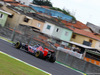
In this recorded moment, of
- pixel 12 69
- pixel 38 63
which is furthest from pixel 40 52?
pixel 12 69

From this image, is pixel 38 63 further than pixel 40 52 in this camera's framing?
No

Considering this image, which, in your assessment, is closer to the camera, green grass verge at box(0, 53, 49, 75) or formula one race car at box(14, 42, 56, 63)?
green grass verge at box(0, 53, 49, 75)

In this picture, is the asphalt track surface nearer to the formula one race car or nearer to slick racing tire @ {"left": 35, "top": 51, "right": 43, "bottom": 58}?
slick racing tire @ {"left": 35, "top": 51, "right": 43, "bottom": 58}

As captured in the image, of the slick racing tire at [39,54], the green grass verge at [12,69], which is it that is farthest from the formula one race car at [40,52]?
the green grass verge at [12,69]

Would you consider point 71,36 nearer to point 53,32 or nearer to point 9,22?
point 53,32

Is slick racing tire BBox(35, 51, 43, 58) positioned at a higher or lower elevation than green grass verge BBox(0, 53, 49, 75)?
lower

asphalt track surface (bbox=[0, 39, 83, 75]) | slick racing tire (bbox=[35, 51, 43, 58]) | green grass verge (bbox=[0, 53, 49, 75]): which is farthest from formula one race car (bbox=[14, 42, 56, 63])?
green grass verge (bbox=[0, 53, 49, 75])

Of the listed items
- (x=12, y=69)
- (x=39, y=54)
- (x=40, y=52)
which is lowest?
(x=39, y=54)

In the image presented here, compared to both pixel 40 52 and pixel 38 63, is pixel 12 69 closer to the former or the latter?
pixel 38 63

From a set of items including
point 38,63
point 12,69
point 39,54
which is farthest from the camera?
point 39,54

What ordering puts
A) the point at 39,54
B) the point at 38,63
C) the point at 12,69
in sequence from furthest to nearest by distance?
the point at 39,54 → the point at 38,63 → the point at 12,69

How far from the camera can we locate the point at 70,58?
76.9 feet

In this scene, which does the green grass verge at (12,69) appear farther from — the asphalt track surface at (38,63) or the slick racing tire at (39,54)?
the slick racing tire at (39,54)

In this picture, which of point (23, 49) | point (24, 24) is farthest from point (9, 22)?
point (23, 49)
